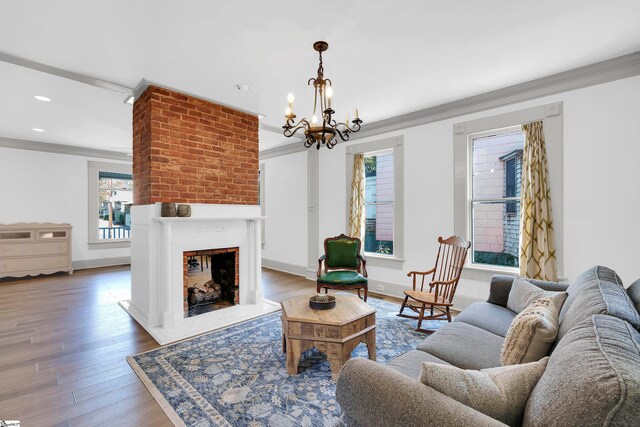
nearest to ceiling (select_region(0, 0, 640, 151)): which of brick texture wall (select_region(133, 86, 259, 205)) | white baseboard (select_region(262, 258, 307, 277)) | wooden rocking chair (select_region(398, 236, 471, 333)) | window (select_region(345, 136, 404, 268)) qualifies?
brick texture wall (select_region(133, 86, 259, 205))

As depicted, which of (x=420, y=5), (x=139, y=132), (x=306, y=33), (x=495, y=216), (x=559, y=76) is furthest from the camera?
(x=495, y=216)

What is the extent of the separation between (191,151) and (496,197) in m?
3.88

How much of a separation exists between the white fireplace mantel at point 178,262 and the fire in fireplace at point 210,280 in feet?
0.27

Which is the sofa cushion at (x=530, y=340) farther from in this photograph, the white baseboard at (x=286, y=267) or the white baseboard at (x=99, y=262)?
the white baseboard at (x=99, y=262)

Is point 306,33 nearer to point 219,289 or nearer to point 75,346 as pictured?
point 219,289

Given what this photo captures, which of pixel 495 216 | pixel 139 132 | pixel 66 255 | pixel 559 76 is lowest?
pixel 66 255

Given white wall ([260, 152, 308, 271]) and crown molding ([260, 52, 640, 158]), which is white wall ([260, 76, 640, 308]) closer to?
crown molding ([260, 52, 640, 158])

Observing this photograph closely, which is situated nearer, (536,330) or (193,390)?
(536,330)

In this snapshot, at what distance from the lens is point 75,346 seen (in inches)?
114

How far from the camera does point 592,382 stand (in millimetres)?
754

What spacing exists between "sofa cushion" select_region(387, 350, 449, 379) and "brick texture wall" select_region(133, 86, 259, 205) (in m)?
2.95

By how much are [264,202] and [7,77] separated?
448 centimetres

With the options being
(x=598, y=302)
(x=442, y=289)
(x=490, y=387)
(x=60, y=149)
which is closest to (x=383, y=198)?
(x=442, y=289)

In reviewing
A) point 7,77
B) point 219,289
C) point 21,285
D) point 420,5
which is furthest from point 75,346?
point 420,5
